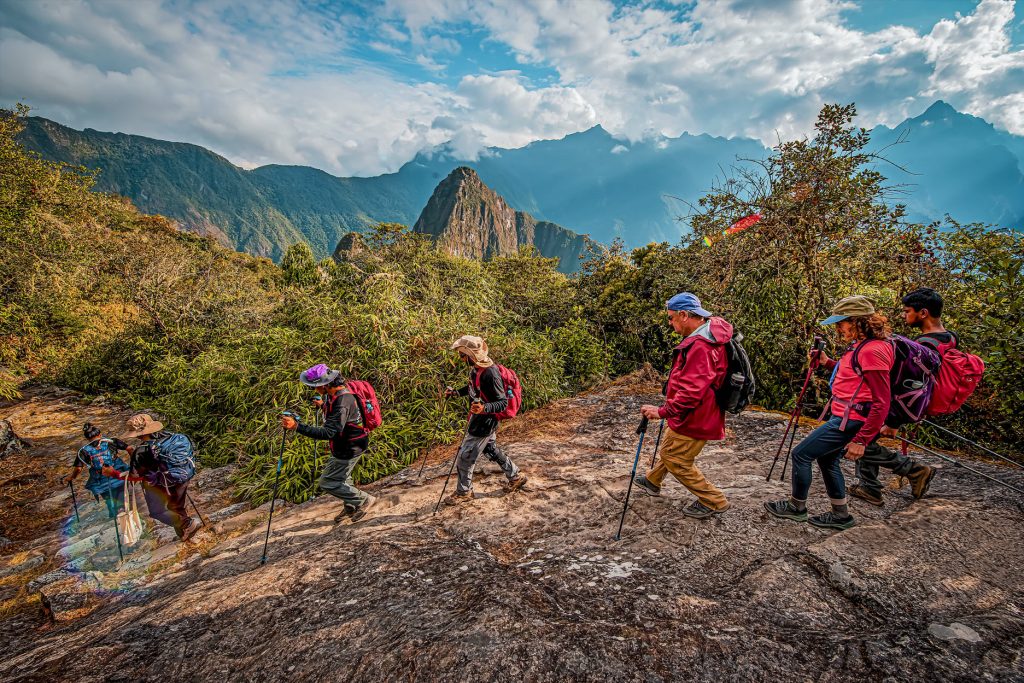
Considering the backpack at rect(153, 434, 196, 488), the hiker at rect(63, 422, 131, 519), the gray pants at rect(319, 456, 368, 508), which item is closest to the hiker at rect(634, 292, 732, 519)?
the gray pants at rect(319, 456, 368, 508)

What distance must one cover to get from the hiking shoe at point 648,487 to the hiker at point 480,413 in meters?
1.48

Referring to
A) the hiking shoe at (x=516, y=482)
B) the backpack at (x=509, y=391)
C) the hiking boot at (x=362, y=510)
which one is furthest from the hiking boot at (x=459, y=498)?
the backpack at (x=509, y=391)

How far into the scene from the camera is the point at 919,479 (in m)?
4.10

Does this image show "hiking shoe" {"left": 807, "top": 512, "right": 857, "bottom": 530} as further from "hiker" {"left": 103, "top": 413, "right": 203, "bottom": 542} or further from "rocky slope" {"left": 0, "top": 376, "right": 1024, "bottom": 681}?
"hiker" {"left": 103, "top": 413, "right": 203, "bottom": 542}

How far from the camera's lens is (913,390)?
361cm

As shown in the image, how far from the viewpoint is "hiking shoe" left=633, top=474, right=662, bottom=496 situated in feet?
15.2

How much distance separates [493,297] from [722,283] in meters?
6.54

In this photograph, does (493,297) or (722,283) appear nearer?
(722,283)

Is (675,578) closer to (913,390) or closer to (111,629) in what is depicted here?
(913,390)

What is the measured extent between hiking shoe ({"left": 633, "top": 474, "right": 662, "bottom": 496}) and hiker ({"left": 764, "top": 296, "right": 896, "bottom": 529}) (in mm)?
1303

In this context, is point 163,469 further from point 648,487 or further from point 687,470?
point 687,470

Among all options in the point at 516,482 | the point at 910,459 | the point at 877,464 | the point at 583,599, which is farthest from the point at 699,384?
the point at 516,482

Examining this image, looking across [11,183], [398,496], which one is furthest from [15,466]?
[11,183]

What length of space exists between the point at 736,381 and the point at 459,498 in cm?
357
